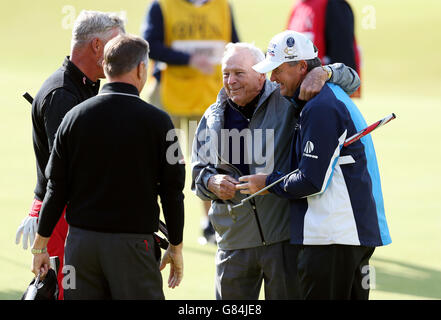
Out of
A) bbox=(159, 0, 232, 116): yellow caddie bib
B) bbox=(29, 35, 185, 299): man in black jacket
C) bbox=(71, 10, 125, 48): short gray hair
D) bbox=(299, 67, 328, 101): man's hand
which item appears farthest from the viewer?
bbox=(159, 0, 232, 116): yellow caddie bib

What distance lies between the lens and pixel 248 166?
5.22 m

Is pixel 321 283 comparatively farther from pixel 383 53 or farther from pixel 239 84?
pixel 383 53

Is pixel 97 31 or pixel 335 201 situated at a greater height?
pixel 97 31

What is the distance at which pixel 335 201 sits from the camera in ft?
15.6

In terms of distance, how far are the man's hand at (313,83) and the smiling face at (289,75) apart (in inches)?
3.3

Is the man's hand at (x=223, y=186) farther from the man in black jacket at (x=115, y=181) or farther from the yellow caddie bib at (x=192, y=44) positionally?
the yellow caddie bib at (x=192, y=44)

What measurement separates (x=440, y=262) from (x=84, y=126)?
4.31m

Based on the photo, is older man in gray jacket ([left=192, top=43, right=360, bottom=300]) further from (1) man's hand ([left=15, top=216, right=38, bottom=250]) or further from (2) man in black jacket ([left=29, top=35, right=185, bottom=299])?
(1) man's hand ([left=15, top=216, right=38, bottom=250])

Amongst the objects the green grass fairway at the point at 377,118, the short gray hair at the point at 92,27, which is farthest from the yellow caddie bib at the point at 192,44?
the short gray hair at the point at 92,27

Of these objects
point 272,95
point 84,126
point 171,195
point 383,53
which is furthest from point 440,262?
point 383,53

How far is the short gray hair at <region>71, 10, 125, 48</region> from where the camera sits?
211 inches

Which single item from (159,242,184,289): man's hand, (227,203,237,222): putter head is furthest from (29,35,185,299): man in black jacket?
(227,203,237,222): putter head

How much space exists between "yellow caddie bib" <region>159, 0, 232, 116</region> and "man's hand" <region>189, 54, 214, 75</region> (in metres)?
0.05

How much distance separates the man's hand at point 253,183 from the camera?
495 centimetres
